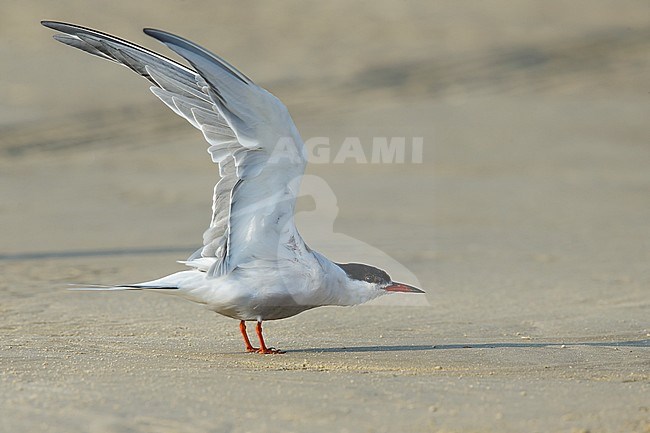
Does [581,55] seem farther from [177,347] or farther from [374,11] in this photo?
[177,347]

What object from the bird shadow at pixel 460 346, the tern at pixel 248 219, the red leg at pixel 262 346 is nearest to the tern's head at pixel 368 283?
the tern at pixel 248 219

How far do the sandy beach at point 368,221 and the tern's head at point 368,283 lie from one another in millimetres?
331

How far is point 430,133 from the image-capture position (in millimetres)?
14883

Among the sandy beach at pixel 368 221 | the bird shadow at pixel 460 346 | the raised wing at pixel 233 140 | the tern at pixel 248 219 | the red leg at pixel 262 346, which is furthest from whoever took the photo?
the bird shadow at pixel 460 346

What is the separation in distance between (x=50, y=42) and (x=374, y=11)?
558cm

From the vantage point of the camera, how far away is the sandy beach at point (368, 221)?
4.79 metres

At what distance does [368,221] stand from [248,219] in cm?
589

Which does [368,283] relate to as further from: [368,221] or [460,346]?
[368,221]

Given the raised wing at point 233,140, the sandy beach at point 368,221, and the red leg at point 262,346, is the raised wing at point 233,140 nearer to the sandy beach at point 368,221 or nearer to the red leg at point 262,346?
the red leg at point 262,346

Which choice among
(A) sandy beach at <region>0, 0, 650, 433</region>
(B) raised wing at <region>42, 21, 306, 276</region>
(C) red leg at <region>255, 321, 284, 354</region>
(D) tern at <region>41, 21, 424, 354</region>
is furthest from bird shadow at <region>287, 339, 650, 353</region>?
(B) raised wing at <region>42, 21, 306, 276</region>

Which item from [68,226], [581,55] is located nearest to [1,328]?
[68,226]

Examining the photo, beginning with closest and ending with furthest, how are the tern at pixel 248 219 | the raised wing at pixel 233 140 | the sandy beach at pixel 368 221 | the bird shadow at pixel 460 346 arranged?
the sandy beach at pixel 368 221
the raised wing at pixel 233 140
the tern at pixel 248 219
the bird shadow at pixel 460 346

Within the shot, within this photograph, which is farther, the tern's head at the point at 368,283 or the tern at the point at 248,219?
the tern's head at the point at 368,283

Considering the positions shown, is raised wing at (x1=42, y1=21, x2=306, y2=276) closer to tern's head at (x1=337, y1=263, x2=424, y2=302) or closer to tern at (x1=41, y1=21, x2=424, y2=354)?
tern at (x1=41, y1=21, x2=424, y2=354)
